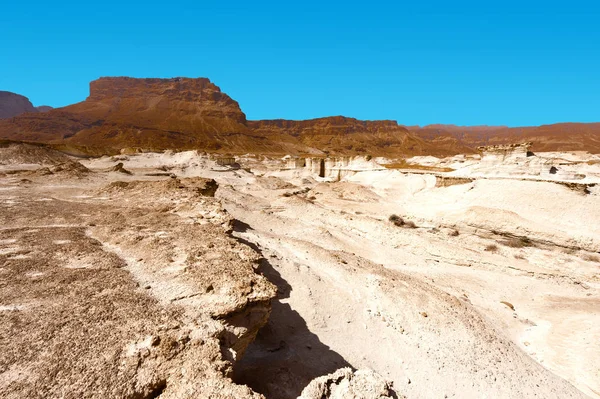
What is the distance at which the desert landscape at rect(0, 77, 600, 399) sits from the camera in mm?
3316

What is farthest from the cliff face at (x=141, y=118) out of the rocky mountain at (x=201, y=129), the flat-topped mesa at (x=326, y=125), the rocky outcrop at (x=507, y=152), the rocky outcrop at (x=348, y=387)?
the rocky outcrop at (x=348, y=387)

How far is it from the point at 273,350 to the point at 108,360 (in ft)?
10.9

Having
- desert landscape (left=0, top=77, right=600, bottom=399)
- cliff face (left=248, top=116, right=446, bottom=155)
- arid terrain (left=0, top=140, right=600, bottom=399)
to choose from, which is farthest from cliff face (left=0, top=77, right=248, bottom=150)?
arid terrain (left=0, top=140, right=600, bottom=399)

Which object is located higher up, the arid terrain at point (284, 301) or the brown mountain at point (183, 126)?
the brown mountain at point (183, 126)

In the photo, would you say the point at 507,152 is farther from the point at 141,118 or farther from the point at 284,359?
the point at 141,118

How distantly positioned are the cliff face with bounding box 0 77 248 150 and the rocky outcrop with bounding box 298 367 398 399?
76.3 metres

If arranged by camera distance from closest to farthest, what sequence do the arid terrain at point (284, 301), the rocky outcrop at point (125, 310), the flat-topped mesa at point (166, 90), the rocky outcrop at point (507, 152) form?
the rocky outcrop at point (125, 310) → the arid terrain at point (284, 301) → the rocky outcrop at point (507, 152) → the flat-topped mesa at point (166, 90)

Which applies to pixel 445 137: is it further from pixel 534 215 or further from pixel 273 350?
pixel 273 350

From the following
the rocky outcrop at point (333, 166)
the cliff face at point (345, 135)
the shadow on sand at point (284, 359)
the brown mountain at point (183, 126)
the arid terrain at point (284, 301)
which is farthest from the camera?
the cliff face at point (345, 135)

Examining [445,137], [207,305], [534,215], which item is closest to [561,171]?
[534,215]

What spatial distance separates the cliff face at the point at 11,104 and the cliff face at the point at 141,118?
56909mm

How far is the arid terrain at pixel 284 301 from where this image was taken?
129 inches

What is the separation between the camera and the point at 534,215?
16.4 meters

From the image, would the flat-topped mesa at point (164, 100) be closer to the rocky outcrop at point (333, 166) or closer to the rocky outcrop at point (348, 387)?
the rocky outcrop at point (333, 166)
